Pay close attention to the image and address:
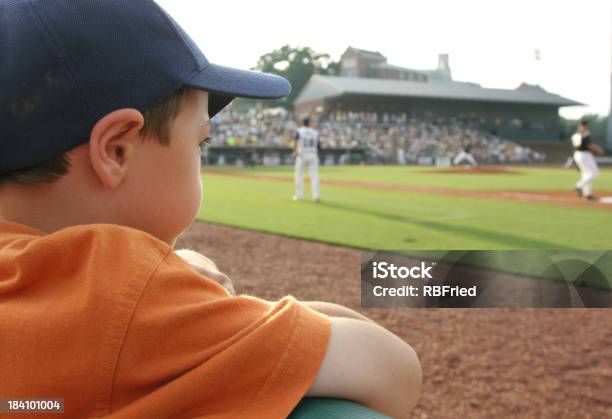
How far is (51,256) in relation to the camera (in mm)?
766

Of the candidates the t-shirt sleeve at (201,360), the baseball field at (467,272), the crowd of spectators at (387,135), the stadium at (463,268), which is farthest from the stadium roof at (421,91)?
the t-shirt sleeve at (201,360)

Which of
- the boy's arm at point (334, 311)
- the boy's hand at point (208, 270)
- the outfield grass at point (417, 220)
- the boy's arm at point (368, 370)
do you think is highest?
the boy's hand at point (208, 270)

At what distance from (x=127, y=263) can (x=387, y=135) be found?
45135mm

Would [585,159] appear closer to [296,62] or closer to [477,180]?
[477,180]

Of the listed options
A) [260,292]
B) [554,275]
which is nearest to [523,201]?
[554,275]

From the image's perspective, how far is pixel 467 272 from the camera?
4.20 meters

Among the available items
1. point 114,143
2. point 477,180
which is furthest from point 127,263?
point 477,180

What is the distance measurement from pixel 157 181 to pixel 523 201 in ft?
41.6

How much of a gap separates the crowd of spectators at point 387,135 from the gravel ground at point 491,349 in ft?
101

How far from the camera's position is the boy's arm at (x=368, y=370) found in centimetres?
78

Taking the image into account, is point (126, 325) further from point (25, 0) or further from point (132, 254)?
point (25, 0)

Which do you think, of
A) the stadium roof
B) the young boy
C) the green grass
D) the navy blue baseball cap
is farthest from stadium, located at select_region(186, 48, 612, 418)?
the stadium roof

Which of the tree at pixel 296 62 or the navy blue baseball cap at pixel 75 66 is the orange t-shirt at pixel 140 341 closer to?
the navy blue baseball cap at pixel 75 66

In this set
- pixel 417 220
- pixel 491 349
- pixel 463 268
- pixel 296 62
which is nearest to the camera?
pixel 491 349
